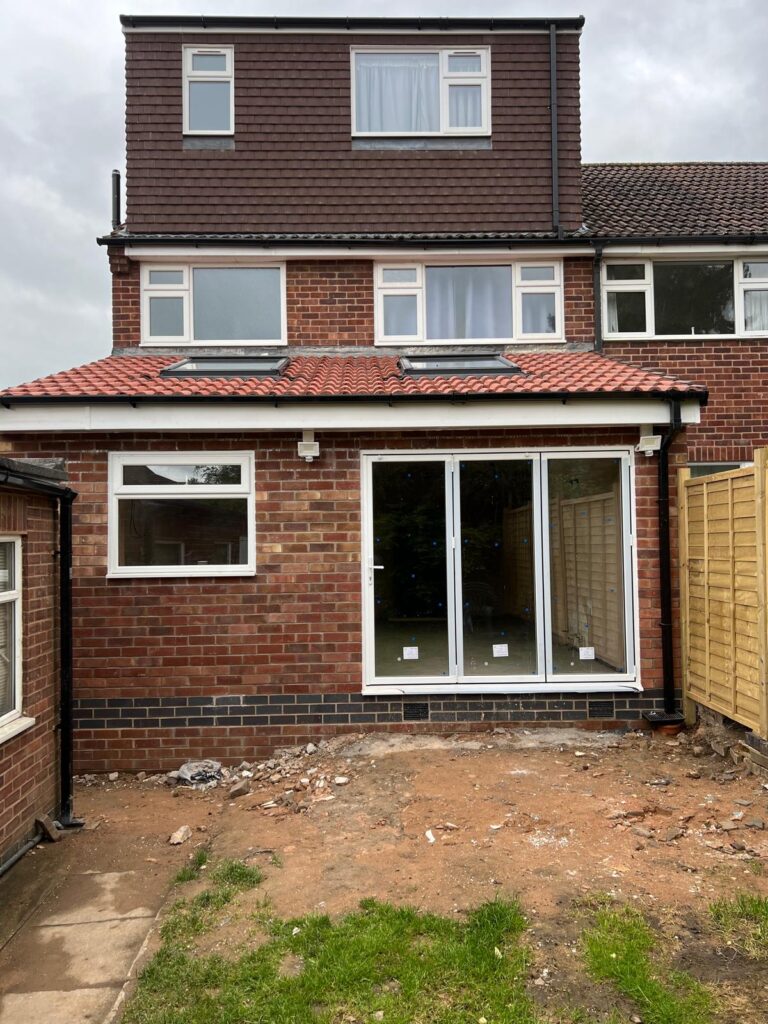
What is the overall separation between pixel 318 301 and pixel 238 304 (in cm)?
113

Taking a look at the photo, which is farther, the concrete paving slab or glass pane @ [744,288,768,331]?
glass pane @ [744,288,768,331]

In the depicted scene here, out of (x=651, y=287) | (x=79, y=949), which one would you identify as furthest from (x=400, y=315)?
(x=79, y=949)

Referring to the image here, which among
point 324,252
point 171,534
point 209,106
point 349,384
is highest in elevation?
point 209,106

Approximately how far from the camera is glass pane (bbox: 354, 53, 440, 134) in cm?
991

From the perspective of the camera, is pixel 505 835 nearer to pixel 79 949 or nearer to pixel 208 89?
pixel 79 949

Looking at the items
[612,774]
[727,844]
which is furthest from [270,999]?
[612,774]

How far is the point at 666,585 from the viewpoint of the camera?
6.53 meters

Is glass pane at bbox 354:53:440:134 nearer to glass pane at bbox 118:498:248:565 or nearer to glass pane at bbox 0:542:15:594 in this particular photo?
glass pane at bbox 118:498:248:565

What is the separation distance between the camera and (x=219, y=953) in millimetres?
3268

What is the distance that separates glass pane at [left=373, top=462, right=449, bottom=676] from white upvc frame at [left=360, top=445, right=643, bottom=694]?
2.4 inches

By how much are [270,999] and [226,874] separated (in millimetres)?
1293

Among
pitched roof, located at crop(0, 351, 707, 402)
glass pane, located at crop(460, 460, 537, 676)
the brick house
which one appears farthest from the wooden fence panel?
glass pane, located at crop(460, 460, 537, 676)

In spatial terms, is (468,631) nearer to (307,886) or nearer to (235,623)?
(235,623)

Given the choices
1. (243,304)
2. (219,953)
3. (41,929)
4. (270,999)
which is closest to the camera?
(270,999)
